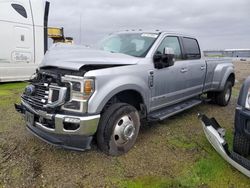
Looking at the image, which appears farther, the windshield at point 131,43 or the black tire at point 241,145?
the windshield at point 131,43

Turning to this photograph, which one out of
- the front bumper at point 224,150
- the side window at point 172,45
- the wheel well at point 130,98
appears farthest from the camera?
the side window at point 172,45

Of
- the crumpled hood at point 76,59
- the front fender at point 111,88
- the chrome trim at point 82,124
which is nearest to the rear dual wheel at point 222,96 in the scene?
the front fender at point 111,88

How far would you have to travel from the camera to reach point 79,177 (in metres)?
3.34

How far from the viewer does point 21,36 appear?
9328mm

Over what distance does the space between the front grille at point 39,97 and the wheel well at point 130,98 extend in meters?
0.87

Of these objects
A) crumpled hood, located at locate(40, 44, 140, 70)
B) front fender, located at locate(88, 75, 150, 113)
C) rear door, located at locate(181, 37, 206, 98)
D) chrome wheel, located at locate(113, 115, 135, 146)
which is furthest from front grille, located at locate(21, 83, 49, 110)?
rear door, located at locate(181, 37, 206, 98)

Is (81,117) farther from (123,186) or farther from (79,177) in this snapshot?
(123,186)

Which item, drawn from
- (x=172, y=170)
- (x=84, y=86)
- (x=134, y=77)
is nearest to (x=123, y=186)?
(x=172, y=170)

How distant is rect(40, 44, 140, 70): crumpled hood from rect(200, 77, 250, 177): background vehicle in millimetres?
1420

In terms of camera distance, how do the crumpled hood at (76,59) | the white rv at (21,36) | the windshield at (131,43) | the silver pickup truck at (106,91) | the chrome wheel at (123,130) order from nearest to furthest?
1. the silver pickup truck at (106,91)
2. the crumpled hood at (76,59)
3. the chrome wheel at (123,130)
4. the windshield at (131,43)
5. the white rv at (21,36)

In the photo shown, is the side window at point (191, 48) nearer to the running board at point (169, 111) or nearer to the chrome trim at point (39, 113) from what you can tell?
the running board at point (169, 111)

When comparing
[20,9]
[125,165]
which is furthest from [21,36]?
[125,165]

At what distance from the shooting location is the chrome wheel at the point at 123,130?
380 centimetres

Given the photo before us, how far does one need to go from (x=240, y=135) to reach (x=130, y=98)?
5.44 feet
